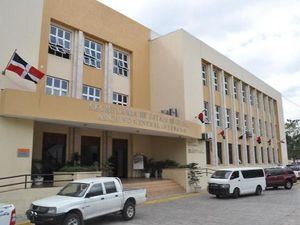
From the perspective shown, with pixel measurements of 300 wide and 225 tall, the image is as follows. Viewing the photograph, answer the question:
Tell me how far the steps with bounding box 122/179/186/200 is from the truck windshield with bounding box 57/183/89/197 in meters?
7.52

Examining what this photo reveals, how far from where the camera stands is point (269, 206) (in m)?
16.9

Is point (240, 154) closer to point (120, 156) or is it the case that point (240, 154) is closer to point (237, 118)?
point (237, 118)

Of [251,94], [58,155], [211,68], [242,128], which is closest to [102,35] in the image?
[58,155]

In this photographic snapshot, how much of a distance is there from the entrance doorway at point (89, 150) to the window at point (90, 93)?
8.92ft

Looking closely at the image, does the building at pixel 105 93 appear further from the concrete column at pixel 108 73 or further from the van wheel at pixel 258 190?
the van wheel at pixel 258 190

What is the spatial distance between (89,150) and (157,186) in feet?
17.2

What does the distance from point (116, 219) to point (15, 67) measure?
8546mm

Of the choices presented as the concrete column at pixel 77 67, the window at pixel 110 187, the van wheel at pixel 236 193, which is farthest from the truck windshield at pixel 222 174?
the concrete column at pixel 77 67

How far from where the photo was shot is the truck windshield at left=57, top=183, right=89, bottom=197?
12025 millimetres

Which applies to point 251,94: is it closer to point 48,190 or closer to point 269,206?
point 269,206

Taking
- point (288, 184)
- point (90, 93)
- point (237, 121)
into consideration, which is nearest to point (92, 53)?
point (90, 93)

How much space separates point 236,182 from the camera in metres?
21.1

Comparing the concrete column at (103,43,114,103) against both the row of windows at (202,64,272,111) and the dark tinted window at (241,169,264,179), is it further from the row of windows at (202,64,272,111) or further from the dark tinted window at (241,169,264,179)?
the row of windows at (202,64,272,111)

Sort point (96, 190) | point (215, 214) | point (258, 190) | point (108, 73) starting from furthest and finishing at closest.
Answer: point (108, 73) < point (258, 190) < point (215, 214) < point (96, 190)
